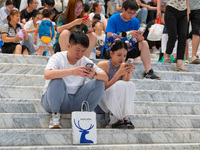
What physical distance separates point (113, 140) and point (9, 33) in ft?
10.0

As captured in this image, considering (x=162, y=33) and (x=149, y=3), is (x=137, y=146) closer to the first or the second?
(x=162, y=33)

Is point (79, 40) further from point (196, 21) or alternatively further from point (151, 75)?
point (196, 21)

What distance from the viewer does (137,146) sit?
3.72m

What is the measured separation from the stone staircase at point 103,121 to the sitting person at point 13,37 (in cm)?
82

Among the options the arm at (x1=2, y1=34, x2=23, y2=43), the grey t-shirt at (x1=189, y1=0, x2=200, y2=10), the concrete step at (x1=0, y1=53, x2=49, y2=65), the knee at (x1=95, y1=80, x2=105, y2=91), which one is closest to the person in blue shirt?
the concrete step at (x1=0, y1=53, x2=49, y2=65)

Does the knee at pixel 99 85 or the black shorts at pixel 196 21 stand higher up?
the black shorts at pixel 196 21

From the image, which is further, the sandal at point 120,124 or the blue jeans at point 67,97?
the sandal at point 120,124

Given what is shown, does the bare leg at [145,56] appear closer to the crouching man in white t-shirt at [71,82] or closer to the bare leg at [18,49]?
the crouching man in white t-shirt at [71,82]

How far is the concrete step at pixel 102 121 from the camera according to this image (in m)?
3.87

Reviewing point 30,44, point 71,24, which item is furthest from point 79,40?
point 30,44

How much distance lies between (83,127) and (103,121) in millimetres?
549

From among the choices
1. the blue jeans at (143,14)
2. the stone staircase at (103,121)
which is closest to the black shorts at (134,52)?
the stone staircase at (103,121)

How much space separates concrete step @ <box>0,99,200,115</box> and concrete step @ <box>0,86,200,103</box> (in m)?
0.22

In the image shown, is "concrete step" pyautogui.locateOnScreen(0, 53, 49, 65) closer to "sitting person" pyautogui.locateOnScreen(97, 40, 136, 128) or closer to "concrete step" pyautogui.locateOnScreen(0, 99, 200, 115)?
"concrete step" pyautogui.locateOnScreen(0, 99, 200, 115)
